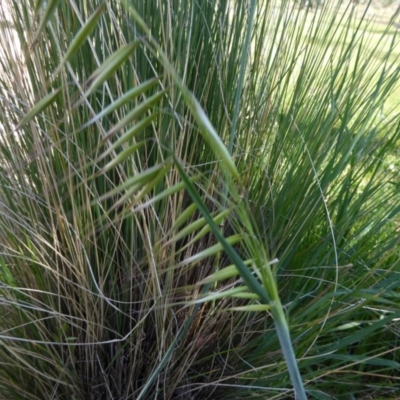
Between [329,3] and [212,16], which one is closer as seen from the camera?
[212,16]

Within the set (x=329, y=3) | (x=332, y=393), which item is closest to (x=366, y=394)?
(x=332, y=393)

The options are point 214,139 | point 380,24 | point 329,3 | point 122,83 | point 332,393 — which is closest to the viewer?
point 214,139

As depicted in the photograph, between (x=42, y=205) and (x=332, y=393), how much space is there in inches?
22.8

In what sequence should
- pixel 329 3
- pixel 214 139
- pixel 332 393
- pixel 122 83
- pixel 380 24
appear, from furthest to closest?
pixel 380 24
pixel 329 3
pixel 332 393
pixel 122 83
pixel 214 139

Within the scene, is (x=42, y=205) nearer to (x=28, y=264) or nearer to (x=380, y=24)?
(x=28, y=264)

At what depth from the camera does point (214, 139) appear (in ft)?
1.16

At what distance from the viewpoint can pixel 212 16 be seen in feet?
3.18

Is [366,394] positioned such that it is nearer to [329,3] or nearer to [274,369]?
[274,369]

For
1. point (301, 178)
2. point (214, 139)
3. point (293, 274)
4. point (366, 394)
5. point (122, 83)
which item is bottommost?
point (366, 394)

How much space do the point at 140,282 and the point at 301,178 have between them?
32 cm

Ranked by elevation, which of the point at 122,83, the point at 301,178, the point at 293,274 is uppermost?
the point at 122,83

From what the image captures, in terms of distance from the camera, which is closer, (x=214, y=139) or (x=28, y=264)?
(x=214, y=139)

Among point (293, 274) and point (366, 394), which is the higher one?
point (293, 274)

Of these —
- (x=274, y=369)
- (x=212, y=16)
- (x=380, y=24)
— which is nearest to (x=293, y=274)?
(x=274, y=369)
